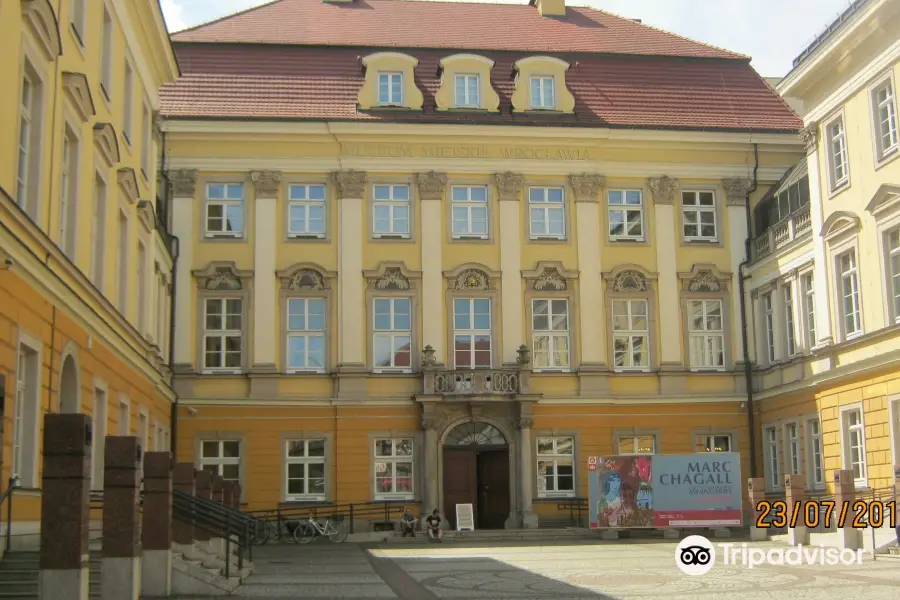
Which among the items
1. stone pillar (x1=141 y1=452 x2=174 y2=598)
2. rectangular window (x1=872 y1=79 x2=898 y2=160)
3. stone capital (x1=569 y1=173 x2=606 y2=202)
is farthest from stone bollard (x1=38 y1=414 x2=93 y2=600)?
stone capital (x1=569 y1=173 x2=606 y2=202)

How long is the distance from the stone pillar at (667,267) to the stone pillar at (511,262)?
3.87 metres

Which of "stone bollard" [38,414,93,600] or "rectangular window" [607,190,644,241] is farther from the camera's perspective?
"rectangular window" [607,190,644,241]

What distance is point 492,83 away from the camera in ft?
119

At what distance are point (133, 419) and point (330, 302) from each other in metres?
9.44

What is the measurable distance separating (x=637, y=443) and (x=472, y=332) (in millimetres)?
5640

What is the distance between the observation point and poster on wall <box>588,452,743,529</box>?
2945 centimetres

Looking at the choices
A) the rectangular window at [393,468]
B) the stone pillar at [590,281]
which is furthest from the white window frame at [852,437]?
the rectangular window at [393,468]

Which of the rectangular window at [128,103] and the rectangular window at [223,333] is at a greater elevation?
the rectangular window at [128,103]

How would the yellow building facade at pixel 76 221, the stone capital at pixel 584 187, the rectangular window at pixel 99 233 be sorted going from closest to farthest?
the yellow building facade at pixel 76 221 → the rectangular window at pixel 99 233 → the stone capital at pixel 584 187

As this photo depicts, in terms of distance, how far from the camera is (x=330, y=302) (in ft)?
111

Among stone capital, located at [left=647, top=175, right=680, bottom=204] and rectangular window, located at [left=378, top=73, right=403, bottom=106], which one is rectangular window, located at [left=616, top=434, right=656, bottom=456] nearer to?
stone capital, located at [left=647, top=175, right=680, bottom=204]

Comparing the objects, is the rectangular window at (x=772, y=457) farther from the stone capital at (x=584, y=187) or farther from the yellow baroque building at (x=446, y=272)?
the stone capital at (x=584, y=187)

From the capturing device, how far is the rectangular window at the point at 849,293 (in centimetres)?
2761

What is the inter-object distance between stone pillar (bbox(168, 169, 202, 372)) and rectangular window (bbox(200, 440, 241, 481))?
2187mm
